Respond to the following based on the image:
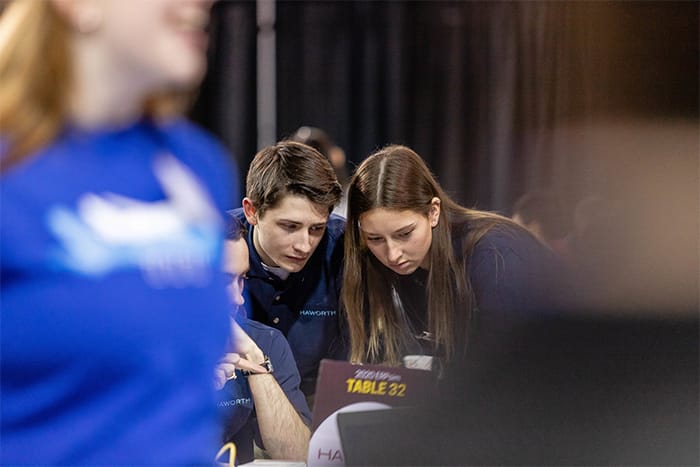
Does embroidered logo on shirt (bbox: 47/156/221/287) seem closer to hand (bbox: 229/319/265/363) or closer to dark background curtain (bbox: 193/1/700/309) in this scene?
hand (bbox: 229/319/265/363)

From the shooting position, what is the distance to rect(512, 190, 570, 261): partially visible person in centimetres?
254

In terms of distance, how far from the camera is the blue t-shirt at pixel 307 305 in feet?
5.91

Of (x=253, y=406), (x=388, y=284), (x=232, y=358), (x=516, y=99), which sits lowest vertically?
(x=253, y=406)

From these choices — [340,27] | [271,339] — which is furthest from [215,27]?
[271,339]

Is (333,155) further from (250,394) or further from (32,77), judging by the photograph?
(32,77)

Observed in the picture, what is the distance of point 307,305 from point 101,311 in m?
1.38

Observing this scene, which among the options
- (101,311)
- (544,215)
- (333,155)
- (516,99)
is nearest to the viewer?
(101,311)

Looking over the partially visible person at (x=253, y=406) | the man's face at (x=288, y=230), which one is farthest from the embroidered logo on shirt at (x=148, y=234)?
the man's face at (x=288, y=230)

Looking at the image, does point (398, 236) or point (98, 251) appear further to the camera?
point (398, 236)

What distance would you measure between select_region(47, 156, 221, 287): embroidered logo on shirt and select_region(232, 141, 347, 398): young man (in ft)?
3.95

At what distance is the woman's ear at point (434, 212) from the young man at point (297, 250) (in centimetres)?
19

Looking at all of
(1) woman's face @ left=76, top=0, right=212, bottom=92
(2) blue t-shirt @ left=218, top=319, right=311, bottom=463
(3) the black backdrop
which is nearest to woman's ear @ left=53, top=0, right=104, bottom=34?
(1) woman's face @ left=76, top=0, right=212, bottom=92

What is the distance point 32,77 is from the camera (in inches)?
18.2

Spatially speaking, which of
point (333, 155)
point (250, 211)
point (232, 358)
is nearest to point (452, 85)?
point (333, 155)
